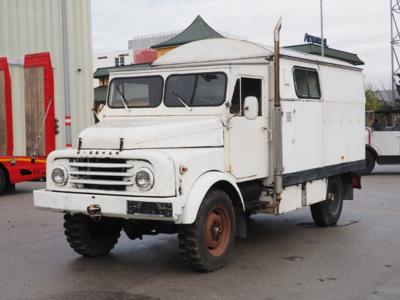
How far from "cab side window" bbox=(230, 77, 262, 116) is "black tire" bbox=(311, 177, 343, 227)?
258 centimetres

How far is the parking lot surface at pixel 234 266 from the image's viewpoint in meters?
5.52

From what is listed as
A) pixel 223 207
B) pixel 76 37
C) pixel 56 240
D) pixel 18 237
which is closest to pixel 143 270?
pixel 223 207

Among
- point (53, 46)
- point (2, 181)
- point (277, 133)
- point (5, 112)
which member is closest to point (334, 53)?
point (53, 46)

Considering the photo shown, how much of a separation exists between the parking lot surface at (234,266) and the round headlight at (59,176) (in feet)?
3.29

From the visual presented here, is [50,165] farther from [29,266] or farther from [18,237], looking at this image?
[18,237]

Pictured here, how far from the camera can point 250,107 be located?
6.59 m

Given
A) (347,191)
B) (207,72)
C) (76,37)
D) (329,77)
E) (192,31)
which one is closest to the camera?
(207,72)

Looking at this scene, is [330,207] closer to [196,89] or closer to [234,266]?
[234,266]

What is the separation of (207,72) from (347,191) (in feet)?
13.9

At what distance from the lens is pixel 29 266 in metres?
6.58

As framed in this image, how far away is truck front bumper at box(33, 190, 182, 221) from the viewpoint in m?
5.57

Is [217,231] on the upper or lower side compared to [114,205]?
lower

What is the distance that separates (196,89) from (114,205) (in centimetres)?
189

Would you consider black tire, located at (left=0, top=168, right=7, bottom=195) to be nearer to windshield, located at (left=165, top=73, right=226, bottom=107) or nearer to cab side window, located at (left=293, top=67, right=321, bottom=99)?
windshield, located at (left=165, top=73, right=226, bottom=107)
